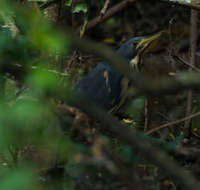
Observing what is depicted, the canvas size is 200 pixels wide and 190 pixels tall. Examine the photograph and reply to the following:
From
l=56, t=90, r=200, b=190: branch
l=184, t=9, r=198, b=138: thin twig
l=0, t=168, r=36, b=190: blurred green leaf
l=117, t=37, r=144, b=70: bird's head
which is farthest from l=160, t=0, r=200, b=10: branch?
l=0, t=168, r=36, b=190: blurred green leaf

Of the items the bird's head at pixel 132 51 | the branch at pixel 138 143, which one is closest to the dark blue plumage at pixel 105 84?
the bird's head at pixel 132 51

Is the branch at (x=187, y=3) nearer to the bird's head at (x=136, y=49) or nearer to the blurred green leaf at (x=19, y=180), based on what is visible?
the bird's head at (x=136, y=49)

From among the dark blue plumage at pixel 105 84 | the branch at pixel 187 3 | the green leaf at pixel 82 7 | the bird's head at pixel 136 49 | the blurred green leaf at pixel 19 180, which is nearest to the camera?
the blurred green leaf at pixel 19 180

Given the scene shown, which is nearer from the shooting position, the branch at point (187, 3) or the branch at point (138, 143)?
the branch at point (138, 143)

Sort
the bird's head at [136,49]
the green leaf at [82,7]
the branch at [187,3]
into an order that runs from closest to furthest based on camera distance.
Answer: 1. the branch at [187,3]
2. the green leaf at [82,7]
3. the bird's head at [136,49]

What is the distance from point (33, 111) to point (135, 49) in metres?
2.84

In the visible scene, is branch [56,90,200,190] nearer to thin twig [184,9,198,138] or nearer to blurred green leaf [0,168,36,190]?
blurred green leaf [0,168,36,190]

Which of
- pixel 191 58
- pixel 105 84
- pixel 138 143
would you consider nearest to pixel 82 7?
pixel 191 58

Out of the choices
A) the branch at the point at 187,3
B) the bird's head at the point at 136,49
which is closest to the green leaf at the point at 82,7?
the branch at the point at 187,3

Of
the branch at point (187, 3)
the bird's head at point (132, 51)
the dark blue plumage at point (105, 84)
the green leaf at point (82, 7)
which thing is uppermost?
the branch at point (187, 3)

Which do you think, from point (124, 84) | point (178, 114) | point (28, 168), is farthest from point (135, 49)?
point (28, 168)

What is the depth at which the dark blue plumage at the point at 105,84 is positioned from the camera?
349 centimetres

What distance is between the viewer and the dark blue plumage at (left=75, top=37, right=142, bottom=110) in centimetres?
349

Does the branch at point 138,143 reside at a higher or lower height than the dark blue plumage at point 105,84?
higher
